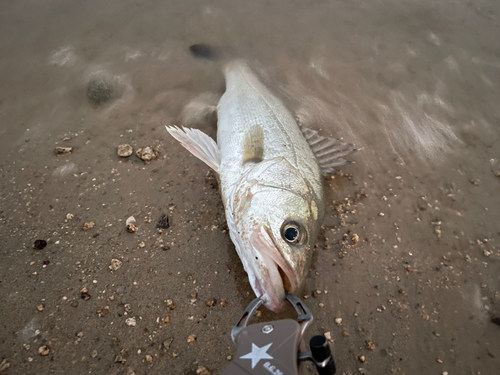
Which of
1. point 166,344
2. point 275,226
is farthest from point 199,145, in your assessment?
point 166,344

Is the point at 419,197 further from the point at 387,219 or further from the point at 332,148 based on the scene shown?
the point at 332,148

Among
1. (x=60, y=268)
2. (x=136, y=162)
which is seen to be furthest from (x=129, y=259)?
(x=136, y=162)

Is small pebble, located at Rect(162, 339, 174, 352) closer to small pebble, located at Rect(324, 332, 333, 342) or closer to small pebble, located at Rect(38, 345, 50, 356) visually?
small pebble, located at Rect(38, 345, 50, 356)

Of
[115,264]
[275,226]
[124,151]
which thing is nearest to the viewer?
[275,226]

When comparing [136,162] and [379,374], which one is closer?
[379,374]

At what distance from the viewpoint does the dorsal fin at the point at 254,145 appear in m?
3.10

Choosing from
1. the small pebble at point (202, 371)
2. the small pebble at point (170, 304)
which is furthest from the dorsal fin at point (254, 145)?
the small pebble at point (202, 371)

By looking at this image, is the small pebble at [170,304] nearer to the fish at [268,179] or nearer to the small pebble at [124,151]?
the fish at [268,179]

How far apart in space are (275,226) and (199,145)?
4.34 feet

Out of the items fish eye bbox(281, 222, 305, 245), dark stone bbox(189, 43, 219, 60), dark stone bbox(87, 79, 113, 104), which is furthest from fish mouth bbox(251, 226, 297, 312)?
dark stone bbox(189, 43, 219, 60)

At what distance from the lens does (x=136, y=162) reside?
3.47 m

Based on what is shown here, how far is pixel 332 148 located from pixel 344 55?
2.49 m

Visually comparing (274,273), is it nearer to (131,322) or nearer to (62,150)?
(131,322)

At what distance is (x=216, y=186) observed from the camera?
3.36 m
